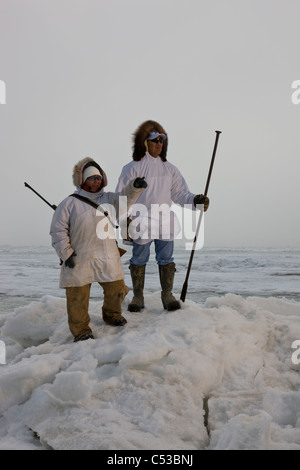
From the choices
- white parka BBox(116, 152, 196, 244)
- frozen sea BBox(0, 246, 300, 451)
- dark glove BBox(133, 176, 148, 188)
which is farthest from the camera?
white parka BBox(116, 152, 196, 244)

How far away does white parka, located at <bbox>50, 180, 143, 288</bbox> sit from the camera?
3062 mm

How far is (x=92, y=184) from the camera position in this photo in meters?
3.20

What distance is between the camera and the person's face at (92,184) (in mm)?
3180

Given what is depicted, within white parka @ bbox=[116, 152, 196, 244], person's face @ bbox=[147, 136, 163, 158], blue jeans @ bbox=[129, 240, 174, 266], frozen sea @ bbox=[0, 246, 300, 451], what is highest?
person's face @ bbox=[147, 136, 163, 158]

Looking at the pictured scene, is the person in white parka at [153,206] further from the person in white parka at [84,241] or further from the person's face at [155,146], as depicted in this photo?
the person in white parka at [84,241]

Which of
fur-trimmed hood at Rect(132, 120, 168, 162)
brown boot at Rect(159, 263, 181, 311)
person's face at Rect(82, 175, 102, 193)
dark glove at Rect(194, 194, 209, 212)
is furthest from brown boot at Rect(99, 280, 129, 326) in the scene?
fur-trimmed hood at Rect(132, 120, 168, 162)

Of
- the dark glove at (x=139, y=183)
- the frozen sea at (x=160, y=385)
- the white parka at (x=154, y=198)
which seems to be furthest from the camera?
the white parka at (x=154, y=198)

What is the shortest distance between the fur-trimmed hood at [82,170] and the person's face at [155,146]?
0.63m

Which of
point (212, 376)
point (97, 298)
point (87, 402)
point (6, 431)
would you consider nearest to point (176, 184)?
point (212, 376)

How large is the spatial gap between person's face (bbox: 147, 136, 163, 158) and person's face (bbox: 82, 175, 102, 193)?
0.71 meters

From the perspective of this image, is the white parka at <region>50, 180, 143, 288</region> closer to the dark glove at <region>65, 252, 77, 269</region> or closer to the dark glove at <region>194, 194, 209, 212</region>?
the dark glove at <region>65, 252, 77, 269</region>

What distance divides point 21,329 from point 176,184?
2.13 metres

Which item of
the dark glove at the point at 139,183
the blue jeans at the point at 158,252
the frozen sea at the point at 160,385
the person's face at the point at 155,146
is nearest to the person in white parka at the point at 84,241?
the dark glove at the point at 139,183
